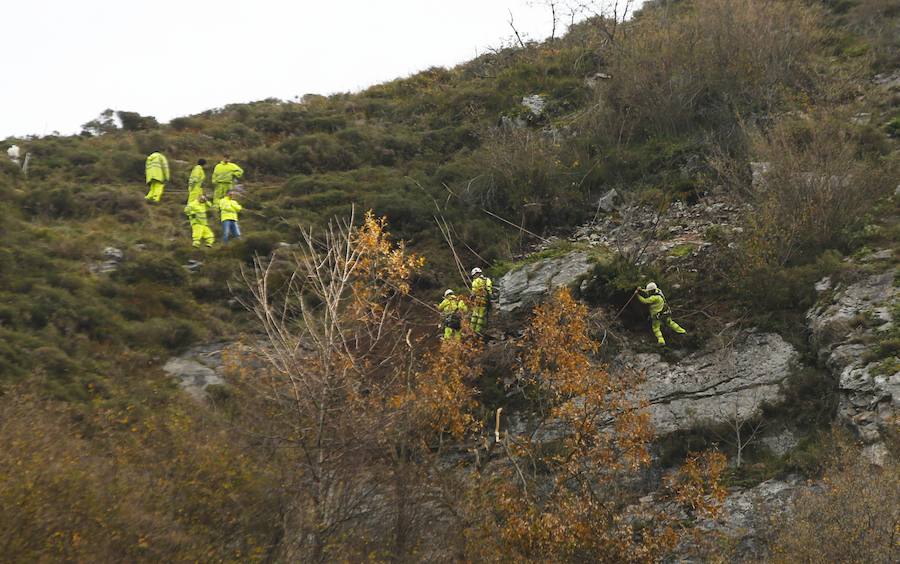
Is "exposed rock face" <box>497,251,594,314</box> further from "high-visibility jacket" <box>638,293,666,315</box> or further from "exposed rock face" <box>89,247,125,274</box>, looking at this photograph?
"exposed rock face" <box>89,247,125,274</box>

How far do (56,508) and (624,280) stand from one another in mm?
10132

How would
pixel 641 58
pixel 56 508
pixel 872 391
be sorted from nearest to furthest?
pixel 56 508 → pixel 872 391 → pixel 641 58

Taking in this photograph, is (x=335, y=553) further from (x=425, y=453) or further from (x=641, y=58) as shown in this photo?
(x=641, y=58)

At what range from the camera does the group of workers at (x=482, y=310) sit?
13.9 meters

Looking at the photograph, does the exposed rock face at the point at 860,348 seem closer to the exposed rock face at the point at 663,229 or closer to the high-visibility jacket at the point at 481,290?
the exposed rock face at the point at 663,229

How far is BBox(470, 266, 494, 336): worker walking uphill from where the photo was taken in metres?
14.4

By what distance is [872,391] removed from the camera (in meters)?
11.1

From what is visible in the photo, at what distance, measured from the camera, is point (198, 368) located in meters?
13.9

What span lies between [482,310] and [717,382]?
4.39 metres

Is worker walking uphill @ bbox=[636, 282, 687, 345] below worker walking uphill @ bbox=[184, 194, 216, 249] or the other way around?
below

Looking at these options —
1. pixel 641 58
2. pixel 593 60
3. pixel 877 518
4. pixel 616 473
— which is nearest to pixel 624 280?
pixel 616 473

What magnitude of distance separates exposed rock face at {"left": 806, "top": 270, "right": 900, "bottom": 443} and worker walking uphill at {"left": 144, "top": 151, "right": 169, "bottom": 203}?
15489 millimetres

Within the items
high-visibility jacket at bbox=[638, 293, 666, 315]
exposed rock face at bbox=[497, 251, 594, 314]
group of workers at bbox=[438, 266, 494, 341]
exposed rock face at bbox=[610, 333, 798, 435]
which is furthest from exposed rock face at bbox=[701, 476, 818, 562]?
exposed rock face at bbox=[497, 251, 594, 314]

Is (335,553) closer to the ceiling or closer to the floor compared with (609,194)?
closer to the floor
